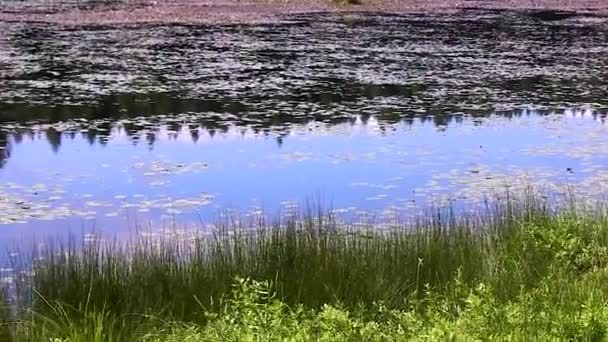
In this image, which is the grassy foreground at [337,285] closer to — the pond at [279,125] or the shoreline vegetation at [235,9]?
the pond at [279,125]

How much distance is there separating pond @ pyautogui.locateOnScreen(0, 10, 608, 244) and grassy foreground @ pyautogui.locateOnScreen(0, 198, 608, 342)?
163 centimetres

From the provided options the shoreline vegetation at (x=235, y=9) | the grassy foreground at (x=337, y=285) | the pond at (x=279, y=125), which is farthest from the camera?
the shoreline vegetation at (x=235, y=9)

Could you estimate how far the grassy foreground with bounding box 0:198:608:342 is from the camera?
182 inches

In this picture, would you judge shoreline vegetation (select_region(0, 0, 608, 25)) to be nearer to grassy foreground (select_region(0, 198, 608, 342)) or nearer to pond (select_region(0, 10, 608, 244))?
pond (select_region(0, 10, 608, 244))

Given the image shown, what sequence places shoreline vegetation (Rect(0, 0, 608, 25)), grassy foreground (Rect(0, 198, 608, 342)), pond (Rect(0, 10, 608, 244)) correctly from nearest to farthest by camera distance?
grassy foreground (Rect(0, 198, 608, 342)), pond (Rect(0, 10, 608, 244)), shoreline vegetation (Rect(0, 0, 608, 25))

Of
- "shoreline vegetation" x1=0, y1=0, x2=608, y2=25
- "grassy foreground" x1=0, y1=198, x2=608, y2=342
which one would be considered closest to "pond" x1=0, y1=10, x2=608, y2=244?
"grassy foreground" x1=0, y1=198, x2=608, y2=342

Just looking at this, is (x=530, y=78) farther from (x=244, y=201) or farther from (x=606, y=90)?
(x=244, y=201)

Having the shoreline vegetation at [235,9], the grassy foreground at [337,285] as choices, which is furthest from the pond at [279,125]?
the shoreline vegetation at [235,9]

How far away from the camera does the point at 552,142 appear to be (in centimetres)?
1184

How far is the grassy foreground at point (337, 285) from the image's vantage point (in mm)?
4625

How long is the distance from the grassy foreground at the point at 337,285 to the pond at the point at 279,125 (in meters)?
1.63

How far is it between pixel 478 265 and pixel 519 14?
21385 millimetres

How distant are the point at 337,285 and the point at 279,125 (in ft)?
20.4

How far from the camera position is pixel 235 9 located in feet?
85.9
